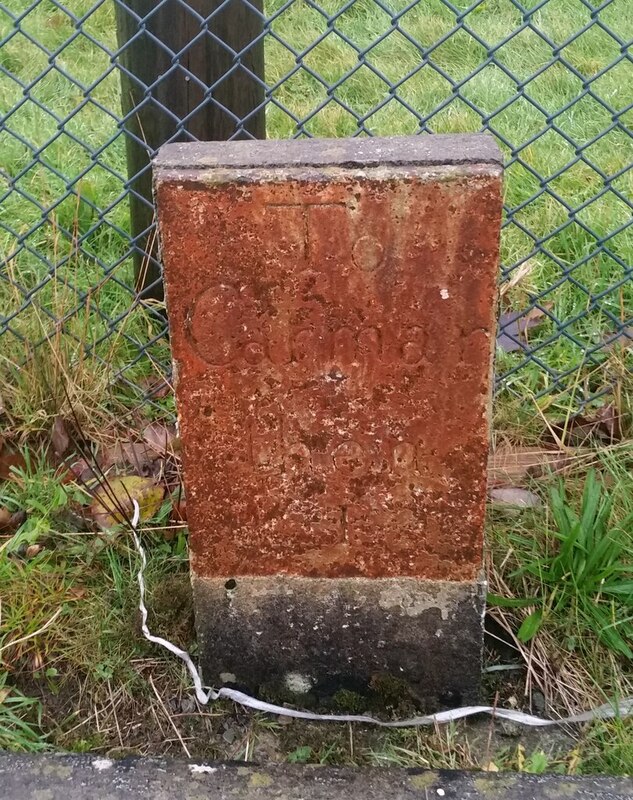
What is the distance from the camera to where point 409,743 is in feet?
5.91

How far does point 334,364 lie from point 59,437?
3.58 feet

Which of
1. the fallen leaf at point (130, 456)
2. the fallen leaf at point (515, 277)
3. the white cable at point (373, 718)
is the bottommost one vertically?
the white cable at point (373, 718)

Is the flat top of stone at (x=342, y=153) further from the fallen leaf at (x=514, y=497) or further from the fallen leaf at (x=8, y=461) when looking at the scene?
the fallen leaf at (x=8, y=461)

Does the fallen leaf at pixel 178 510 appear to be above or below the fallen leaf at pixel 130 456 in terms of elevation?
below

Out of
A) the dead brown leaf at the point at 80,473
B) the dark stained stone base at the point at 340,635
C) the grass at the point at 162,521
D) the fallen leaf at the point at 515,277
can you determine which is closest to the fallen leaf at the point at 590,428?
the grass at the point at 162,521

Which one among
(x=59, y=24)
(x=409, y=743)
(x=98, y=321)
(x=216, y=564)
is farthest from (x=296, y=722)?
(x=59, y=24)

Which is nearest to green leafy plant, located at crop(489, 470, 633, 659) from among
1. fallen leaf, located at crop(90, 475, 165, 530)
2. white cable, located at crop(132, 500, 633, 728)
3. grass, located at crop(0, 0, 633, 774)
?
grass, located at crop(0, 0, 633, 774)

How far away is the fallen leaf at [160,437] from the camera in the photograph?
235 centimetres

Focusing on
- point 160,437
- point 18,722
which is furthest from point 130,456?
point 18,722

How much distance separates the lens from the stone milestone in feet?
4.63

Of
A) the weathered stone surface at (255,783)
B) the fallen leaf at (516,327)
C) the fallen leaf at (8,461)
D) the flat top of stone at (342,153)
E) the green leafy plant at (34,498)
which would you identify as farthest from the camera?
the fallen leaf at (516,327)

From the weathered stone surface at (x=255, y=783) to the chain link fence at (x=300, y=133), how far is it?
1.11 metres

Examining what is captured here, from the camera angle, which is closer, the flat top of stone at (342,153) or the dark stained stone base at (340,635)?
the flat top of stone at (342,153)

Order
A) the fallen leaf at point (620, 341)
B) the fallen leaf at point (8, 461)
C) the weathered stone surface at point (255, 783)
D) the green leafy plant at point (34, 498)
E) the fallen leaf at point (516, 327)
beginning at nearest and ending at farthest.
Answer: the weathered stone surface at point (255, 783), the green leafy plant at point (34, 498), the fallen leaf at point (8, 461), the fallen leaf at point (620, 341), the fallen leaf at point (516, 327)
